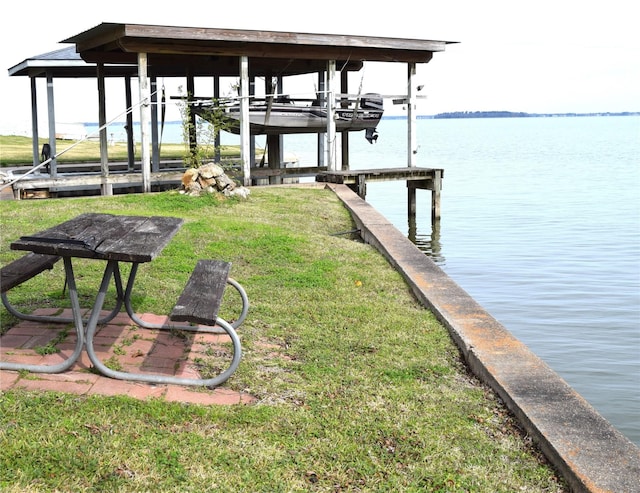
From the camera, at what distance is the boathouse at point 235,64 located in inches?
537

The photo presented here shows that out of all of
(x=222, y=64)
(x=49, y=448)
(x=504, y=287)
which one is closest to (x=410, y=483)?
(x=49, y=448)

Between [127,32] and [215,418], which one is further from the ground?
[127,32]

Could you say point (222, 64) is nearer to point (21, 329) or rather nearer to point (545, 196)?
point (21, 329)

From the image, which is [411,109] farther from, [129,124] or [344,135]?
[129,124]

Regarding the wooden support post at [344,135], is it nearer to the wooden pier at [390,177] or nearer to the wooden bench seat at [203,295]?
the wooden pier at [390,177]

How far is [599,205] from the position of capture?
2652 centimetres

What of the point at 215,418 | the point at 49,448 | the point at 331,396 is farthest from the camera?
the point at 331,396

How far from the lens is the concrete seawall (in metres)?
3.74

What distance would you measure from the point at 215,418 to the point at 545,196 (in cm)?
2686

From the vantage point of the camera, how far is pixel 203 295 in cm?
483

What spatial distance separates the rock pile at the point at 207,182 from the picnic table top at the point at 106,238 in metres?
6.48

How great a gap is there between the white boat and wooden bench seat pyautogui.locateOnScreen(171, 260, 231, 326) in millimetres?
10808

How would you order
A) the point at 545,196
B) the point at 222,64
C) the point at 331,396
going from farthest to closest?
the point at 545,196 < the point at 222,64 < the point at 331,396

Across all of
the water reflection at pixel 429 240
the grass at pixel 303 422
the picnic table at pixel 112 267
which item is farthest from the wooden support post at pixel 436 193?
the picnic table at pixel 112 267
